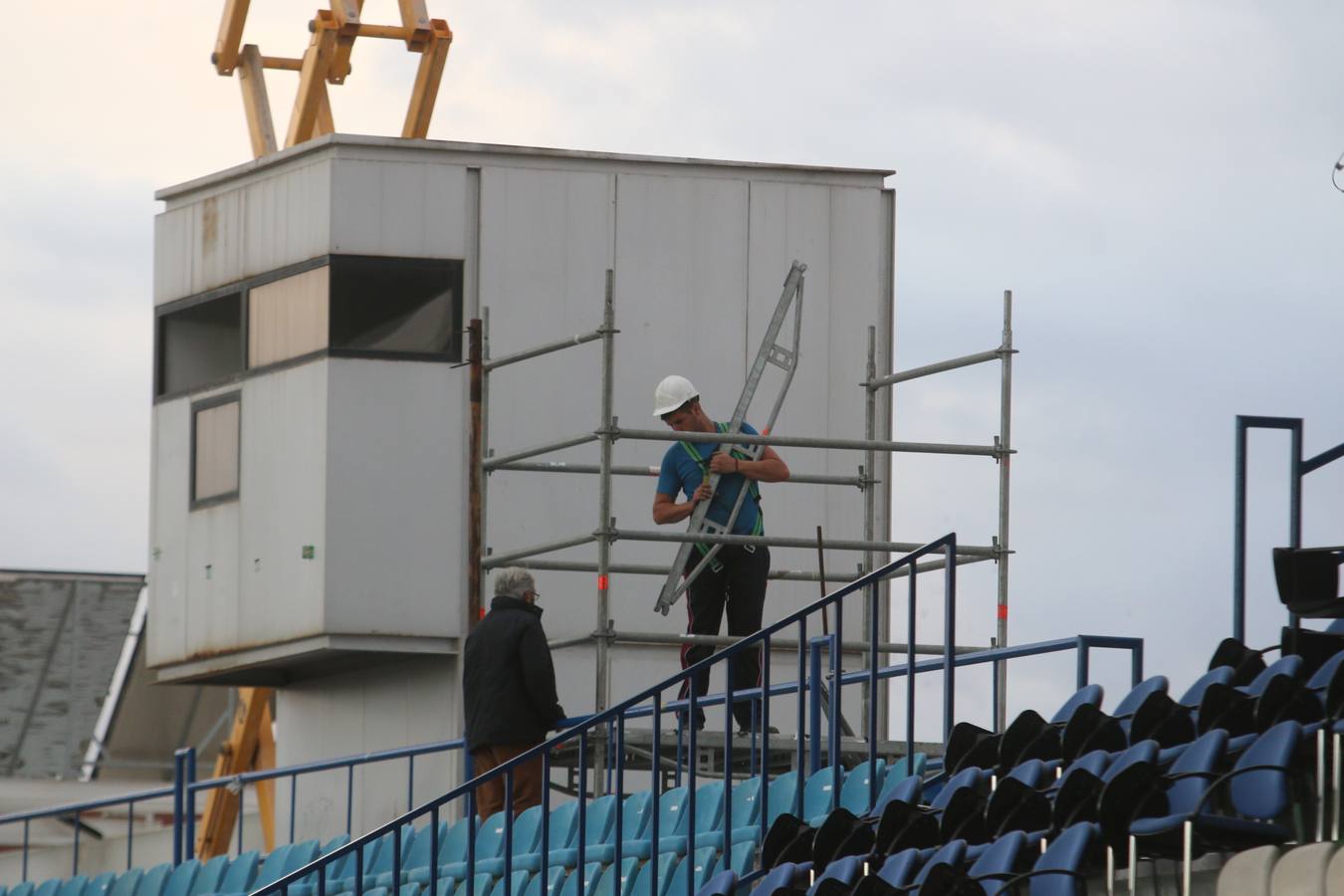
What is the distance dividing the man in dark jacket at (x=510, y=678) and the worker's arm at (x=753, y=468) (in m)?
1.18

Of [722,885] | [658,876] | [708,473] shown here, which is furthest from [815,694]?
[708,473]

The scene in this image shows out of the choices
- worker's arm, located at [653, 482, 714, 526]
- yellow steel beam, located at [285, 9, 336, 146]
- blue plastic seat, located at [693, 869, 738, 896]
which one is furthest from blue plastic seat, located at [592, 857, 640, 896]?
yellow steel beam, located at [285, 9, 336, 146]

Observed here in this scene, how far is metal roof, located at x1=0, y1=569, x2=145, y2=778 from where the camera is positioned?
32906 mm

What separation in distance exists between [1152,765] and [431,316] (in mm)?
7849

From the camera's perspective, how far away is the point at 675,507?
12.2 metres

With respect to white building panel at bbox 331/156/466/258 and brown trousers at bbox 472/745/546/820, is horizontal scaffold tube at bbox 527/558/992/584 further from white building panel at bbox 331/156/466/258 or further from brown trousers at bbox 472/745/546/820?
white building panel at bbox 331/156/466/258

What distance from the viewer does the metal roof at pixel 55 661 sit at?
32.9 meters

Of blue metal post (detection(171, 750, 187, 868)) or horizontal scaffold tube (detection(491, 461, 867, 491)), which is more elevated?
horizontal scaffold tube (detection(491, 461, 867, 491))

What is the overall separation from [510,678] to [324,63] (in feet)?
26.4

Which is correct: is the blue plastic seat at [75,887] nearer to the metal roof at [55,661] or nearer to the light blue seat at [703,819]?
the light blue seat at [703,819]

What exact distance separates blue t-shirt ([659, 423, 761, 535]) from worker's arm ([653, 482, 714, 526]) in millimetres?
103

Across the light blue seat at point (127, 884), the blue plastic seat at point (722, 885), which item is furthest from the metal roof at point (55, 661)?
the blue plastic seat at point (722, 885)

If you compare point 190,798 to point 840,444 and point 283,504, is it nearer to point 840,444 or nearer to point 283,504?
point 283,504

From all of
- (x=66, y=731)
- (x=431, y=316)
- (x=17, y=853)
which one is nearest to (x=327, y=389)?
(x=431, y=316)
